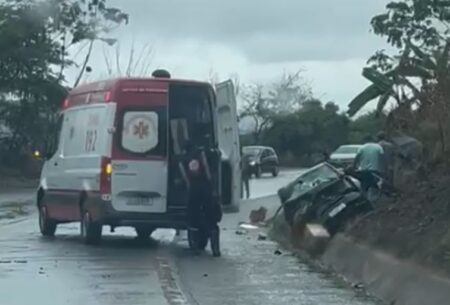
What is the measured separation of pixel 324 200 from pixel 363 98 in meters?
8.83

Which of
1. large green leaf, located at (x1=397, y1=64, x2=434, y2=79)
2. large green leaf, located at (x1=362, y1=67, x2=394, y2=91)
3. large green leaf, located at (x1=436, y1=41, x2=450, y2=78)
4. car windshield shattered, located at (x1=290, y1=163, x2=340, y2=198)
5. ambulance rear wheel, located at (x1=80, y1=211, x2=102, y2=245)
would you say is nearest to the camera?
large green leaf, located at (x1=436, y1=41, x2=450, y2=78)

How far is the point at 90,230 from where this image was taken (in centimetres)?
2022

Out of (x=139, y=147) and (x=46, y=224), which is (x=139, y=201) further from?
(x=46, y=224)

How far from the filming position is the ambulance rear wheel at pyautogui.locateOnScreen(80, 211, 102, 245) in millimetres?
20109

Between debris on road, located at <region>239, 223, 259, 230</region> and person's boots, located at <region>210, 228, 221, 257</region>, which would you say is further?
debris on road, located at <region>239, 223, 259, 230</region>

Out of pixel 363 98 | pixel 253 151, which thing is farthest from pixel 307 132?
pixel 363 98

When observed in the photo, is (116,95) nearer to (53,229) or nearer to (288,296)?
(53,229)

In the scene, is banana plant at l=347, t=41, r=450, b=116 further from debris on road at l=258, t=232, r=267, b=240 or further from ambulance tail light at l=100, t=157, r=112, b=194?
ambulance tail light at l=100, t=157, r=112, b=194

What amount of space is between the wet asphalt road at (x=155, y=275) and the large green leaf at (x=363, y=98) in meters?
6.65

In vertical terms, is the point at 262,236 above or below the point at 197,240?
below

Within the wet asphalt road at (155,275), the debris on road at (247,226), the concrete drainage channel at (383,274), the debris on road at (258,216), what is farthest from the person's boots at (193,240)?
the debris on road at (258,216)

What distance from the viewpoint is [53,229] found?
2272cm

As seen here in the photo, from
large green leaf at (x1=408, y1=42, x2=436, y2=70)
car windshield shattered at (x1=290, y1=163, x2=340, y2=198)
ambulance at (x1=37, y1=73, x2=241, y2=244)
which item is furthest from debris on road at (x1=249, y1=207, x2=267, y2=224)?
ambulance at (x1=37, y1=73, x2=241, y2=244)

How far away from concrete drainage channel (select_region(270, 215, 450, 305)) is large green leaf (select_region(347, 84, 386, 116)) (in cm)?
1038
